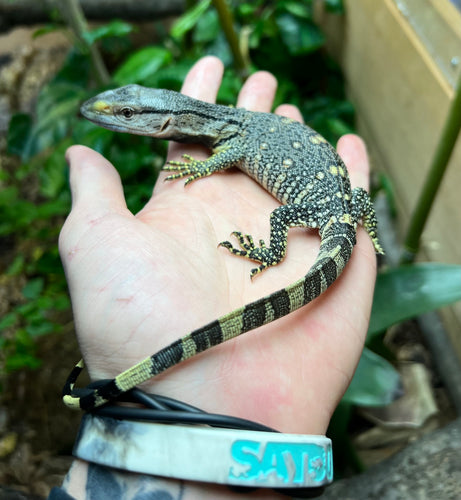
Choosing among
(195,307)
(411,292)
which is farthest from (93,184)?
(411,292)

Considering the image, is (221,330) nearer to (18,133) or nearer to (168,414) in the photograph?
(168,414)

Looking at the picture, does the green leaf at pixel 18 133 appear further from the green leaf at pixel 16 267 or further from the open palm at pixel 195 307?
the open palm at pixel 195 307

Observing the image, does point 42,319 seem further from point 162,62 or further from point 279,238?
point 162,62

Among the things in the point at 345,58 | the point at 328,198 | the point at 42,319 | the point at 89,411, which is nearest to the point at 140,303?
the point at 89,411

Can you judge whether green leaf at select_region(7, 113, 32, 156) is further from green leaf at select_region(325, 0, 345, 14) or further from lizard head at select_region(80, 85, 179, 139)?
green leaf at select_region(325, 0, 345, 14)

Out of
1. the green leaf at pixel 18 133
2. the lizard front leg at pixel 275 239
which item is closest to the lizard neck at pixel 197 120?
the lizard front leg at pixel 275 239

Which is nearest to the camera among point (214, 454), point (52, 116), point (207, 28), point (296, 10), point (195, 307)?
point (214, 454)

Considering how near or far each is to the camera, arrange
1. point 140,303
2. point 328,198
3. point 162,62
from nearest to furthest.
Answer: point 140,303 < point 328,198 < point 162,62
